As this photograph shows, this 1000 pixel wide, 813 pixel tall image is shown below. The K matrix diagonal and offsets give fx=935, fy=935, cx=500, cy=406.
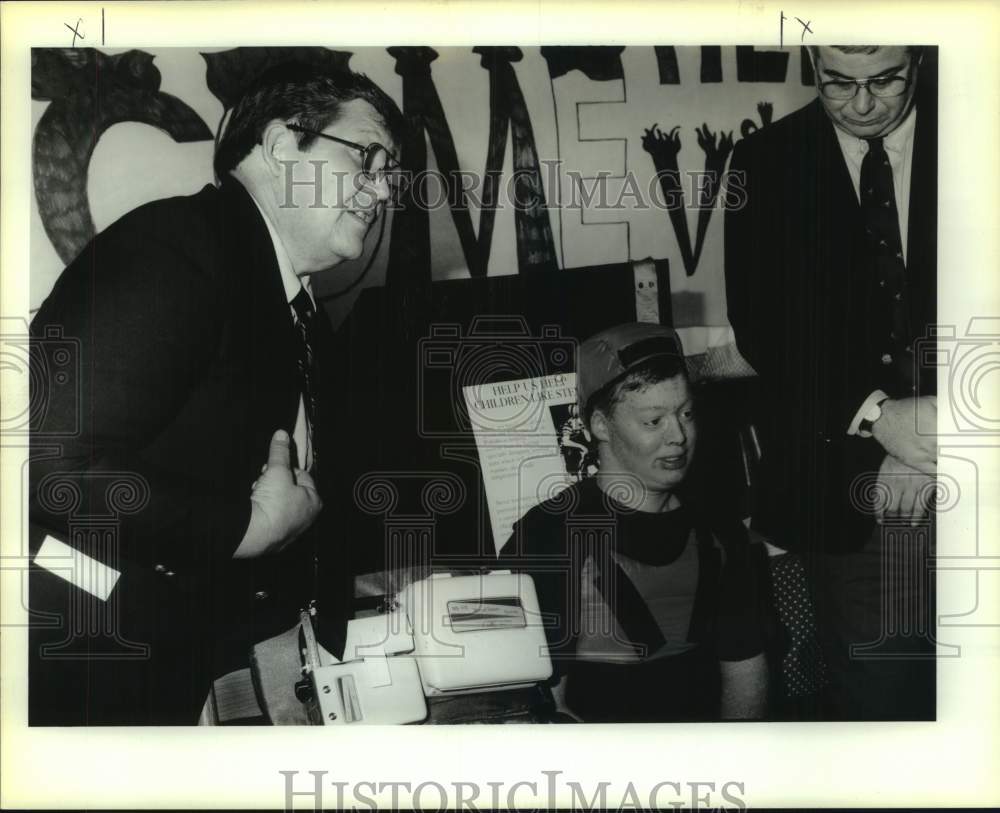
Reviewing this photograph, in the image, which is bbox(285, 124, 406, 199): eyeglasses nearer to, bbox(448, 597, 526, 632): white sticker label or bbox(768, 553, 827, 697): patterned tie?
bbox(448, 597, 526, 632): white sticker label

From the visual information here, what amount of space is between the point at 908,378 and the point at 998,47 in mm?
836

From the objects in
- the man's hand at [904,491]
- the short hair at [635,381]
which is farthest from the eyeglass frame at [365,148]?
the man's hand at [904,491]

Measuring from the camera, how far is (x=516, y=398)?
221 centimetres

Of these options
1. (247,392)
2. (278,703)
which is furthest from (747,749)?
(247,392)

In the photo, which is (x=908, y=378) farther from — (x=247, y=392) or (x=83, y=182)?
(x=83, y=182)

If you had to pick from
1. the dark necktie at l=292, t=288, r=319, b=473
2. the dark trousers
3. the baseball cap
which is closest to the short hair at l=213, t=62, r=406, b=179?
the dark necktie at l=292, t=288, r=319, b=473

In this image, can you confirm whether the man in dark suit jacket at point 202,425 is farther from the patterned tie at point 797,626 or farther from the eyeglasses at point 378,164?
the patterned tie at point 797,626

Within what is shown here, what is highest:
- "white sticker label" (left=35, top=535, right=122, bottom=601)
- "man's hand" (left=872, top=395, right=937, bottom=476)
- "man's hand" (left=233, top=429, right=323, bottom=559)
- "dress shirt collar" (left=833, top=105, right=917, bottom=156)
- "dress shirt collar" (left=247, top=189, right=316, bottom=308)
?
"dress shirt collar" (left=833, top=105, right=917, bottom=156)

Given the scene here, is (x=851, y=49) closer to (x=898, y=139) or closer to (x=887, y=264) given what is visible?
(x=898, y=139)

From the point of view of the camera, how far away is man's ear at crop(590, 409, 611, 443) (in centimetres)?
222

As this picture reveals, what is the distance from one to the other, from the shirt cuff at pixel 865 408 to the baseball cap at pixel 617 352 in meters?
0.43

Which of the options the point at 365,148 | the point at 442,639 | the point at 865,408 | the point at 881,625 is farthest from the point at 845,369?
the point at 365,148

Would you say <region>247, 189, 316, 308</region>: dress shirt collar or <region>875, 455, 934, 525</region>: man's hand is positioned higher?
<region>247, 189, 316, 308</region>: dress shirt collar

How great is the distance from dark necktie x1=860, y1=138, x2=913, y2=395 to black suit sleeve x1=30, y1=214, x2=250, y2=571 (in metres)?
1.56
